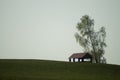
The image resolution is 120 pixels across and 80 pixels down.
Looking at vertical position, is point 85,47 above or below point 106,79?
above

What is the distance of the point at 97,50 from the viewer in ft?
174

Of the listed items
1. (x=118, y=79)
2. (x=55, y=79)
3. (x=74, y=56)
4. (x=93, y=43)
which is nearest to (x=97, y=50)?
(x=93, y=43)

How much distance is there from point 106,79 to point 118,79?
166 cm

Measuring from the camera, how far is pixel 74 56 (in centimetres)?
5478

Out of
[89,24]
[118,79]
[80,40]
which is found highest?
[89,24]

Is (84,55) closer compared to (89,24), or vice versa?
(84,55)

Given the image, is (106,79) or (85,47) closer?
(106,79)

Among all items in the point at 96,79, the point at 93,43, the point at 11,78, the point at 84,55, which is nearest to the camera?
the point at 11,78

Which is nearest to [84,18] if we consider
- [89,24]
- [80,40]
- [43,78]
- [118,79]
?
[89,24]

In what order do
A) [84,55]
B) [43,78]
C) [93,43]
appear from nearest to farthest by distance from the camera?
[43,78] < [84,55] < [93,43]

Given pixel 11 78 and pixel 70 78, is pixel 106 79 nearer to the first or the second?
pixel 70 78

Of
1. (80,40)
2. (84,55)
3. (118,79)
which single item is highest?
(80,40)

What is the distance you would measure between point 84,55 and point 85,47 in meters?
3.89

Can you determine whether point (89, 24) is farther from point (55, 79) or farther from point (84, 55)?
point (55, 79)
